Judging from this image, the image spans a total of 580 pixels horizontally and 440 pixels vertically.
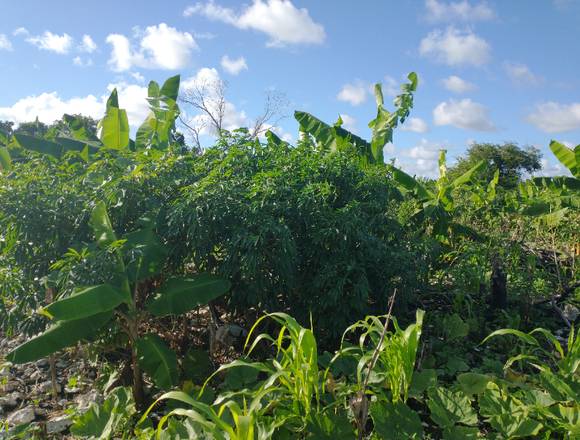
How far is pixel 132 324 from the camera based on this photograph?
372cm

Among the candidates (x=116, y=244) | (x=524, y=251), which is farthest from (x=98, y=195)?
(x=524, y=251)

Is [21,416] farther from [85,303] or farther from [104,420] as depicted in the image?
[85,303]

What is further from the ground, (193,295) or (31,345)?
(193,295)

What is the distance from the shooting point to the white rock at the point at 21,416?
391 centimetres

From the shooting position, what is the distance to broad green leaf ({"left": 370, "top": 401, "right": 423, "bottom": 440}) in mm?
2611

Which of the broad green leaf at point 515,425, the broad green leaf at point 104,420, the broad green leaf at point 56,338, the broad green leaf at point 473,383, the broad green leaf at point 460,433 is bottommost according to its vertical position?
the broad green leaf at point 104,420

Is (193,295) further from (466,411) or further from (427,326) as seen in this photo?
(427,326)

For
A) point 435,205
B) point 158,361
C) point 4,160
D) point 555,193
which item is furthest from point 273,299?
point 555,193

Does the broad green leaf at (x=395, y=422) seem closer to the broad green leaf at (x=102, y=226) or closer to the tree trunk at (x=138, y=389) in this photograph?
the tree trunk at (x=138, y=389)

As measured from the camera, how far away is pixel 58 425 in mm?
3754

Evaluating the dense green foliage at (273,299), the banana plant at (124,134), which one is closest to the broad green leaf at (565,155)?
the dense green foliage at (273,299)

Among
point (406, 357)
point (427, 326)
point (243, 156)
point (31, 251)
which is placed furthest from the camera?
point (427, 326)

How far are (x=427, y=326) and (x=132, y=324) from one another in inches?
102

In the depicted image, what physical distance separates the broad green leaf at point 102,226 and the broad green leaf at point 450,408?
216 centimetres
